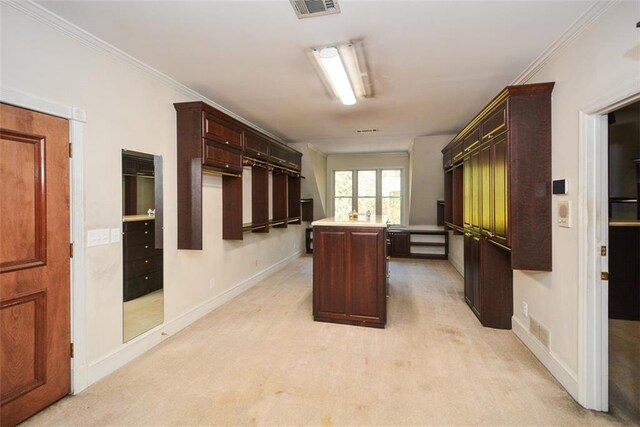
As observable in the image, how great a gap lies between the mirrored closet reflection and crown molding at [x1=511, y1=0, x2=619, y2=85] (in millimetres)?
3561

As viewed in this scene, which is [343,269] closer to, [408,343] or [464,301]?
[408,343]

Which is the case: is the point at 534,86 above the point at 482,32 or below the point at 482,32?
below

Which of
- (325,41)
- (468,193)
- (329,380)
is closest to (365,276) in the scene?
(329,380)

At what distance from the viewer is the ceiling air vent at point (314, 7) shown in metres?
1.93

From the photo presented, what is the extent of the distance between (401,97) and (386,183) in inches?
187

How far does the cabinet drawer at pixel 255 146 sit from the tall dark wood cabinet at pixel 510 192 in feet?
9.34

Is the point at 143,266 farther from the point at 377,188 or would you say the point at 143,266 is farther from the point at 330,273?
the point at 377,188

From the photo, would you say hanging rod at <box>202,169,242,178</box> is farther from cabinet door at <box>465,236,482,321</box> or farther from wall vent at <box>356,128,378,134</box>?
cabinet door at <box>465,236,482,321</box>

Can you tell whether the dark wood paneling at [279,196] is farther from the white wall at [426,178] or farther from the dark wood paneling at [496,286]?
the dark wood paneling at [496,286]

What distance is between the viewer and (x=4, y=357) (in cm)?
184

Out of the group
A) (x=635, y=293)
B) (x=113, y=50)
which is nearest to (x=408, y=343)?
(x=635, y=293)

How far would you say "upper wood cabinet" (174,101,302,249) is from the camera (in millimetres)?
3256

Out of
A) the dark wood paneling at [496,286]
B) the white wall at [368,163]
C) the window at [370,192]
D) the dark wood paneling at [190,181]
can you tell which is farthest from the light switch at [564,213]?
the window at [370,192]

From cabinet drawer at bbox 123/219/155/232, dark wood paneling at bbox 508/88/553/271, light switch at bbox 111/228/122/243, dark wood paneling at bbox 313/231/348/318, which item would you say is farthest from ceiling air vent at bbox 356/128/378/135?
light switch at bbox 111/228/122/243
